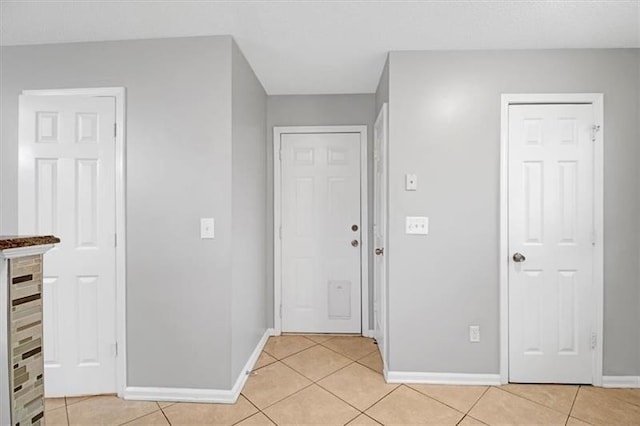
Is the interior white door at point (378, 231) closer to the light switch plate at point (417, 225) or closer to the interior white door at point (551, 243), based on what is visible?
the light switch plate at point (417, 225)

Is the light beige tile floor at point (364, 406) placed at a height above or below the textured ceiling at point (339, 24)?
below

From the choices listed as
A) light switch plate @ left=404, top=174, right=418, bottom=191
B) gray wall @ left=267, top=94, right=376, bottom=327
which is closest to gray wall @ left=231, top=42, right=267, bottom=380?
gray wall @ left=267, top=94, right=376, bottom=327

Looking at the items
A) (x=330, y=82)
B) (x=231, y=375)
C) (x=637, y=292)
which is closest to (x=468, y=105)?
(x=330, y=82)

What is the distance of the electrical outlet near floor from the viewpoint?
7.46 ft

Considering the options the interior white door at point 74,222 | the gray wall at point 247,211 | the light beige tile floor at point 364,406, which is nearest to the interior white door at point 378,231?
the light beige tile floor at point 364,406

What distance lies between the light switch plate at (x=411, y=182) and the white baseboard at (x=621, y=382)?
1.94 m

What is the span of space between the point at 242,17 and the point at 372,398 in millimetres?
2604

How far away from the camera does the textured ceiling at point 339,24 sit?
1.79 m

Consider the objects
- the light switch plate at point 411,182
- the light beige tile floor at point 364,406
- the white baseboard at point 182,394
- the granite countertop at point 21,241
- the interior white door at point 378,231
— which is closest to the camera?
the granite countertop at point 21,241

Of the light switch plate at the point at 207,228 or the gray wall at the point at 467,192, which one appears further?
the gray wall at the point at 467,192

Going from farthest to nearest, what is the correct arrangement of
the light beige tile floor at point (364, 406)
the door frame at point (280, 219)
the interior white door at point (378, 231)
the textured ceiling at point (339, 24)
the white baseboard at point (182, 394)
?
the door frame at point (280, 219)
the interior white door at point (378, 231)
the white baseboard at point (182, 394)
the light beige tile floor at point (364, 406)
the textured ceiling at point (339, 24)

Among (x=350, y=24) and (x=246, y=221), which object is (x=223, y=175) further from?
(x=350, y=24)

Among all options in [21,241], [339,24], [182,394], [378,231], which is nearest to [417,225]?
[378,231]

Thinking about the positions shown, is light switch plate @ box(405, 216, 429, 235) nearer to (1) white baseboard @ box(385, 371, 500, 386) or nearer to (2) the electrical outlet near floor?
(2) the electrical outlet near floor
